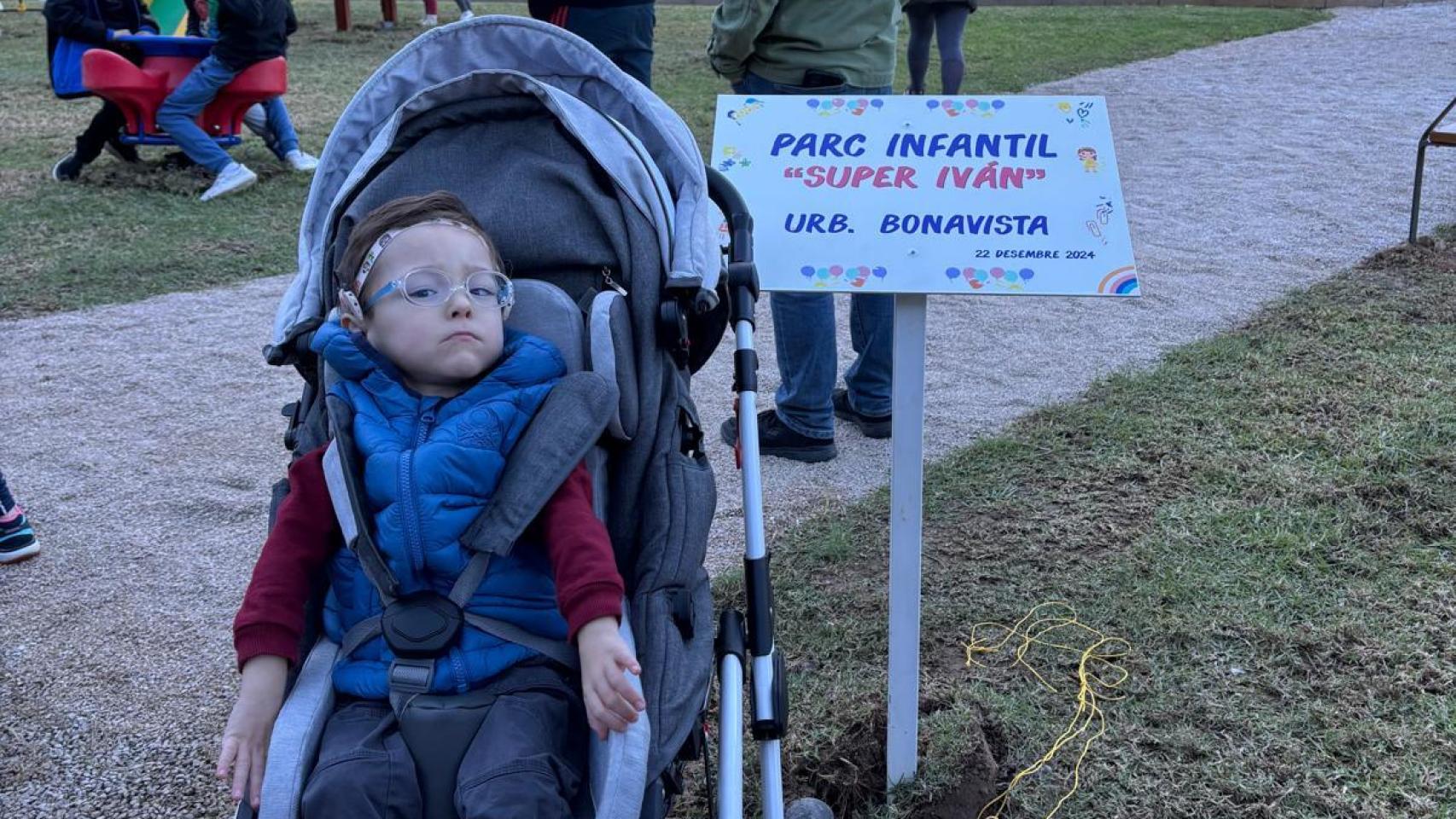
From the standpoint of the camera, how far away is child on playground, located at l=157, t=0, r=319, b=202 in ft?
26.2

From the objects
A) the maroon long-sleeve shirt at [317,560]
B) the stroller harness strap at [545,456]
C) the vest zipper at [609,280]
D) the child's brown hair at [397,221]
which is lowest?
the maroon long-sleeve shirt at [317,560]

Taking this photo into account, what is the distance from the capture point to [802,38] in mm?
4234

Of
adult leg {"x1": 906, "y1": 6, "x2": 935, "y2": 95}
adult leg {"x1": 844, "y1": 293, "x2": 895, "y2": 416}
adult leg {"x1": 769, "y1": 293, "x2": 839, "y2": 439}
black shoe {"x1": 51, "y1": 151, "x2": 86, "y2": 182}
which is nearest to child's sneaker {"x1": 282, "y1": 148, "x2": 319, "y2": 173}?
black shoe {"x1": 51, "y1": 151, "x2": 86, "y2": 182}

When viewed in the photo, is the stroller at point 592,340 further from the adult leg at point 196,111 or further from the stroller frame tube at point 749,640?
the adult leg at point 196,111

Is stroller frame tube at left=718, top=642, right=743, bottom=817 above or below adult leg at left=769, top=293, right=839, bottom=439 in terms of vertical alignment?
above

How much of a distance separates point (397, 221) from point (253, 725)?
922 millimetres

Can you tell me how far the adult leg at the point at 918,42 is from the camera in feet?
30.4

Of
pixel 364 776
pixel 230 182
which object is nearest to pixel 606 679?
pixel 364 776

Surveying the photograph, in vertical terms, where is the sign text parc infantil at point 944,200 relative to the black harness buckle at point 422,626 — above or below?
above

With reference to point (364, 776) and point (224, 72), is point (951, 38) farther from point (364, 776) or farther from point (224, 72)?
point (364, 776)

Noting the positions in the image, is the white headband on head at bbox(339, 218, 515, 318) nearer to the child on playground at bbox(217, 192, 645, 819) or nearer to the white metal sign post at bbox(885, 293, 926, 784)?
the child on playground at bbox(217, 192, 645, 819)

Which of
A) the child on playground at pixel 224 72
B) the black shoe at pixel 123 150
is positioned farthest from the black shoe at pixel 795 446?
the black shoe at pixel 123 150

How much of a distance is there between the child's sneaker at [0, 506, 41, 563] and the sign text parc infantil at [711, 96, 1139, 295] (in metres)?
2.39

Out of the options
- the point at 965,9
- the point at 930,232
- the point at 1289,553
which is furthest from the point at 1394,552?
the point at 965,9
